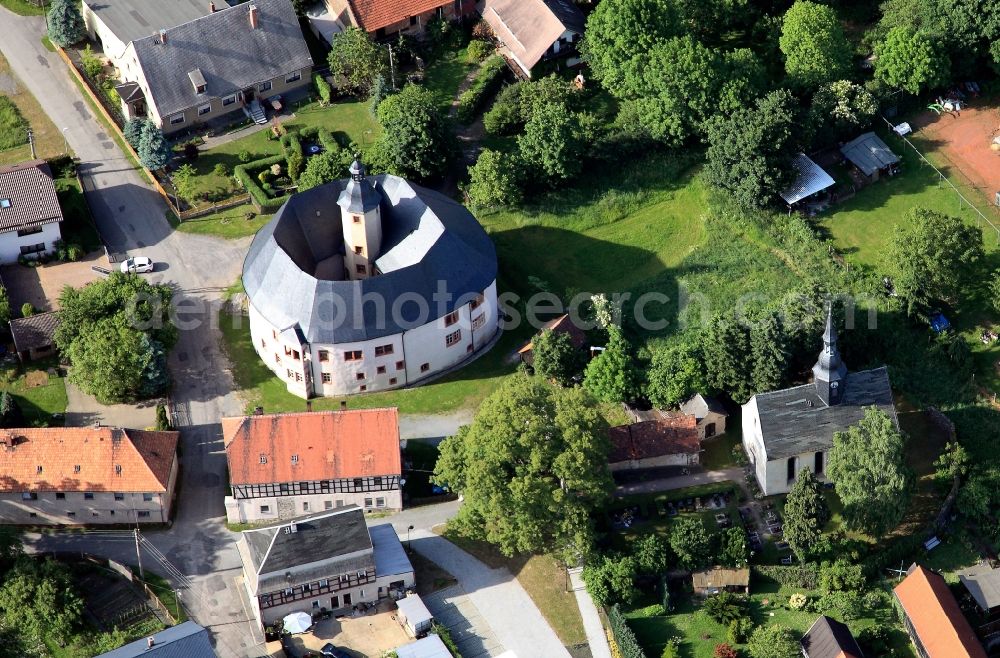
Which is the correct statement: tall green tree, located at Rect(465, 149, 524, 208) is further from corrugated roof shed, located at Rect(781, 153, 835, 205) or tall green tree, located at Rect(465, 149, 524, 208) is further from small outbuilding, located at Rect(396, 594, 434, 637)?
small outbuilding, located at Rect(396, 594, 434, 637)

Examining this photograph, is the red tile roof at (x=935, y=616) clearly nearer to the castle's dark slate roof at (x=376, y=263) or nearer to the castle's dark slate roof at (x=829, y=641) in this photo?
the castle's dark slate roof at (x=829, y=641)

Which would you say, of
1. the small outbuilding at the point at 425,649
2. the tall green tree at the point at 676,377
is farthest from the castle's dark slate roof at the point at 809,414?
the small outbuilding at the point at 425,649

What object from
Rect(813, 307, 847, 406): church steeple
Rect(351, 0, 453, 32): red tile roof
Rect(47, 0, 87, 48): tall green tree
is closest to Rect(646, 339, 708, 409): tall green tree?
Rect(813, 307, 847, 406): church steeple

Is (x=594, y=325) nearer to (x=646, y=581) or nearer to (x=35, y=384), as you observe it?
(x=646, y=581)

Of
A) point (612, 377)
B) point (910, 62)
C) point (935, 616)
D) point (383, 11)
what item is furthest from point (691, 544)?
point (383, 11)

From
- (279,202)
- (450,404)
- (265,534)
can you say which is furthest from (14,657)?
(279,202)

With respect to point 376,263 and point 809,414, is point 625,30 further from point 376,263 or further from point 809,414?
point 809,414
